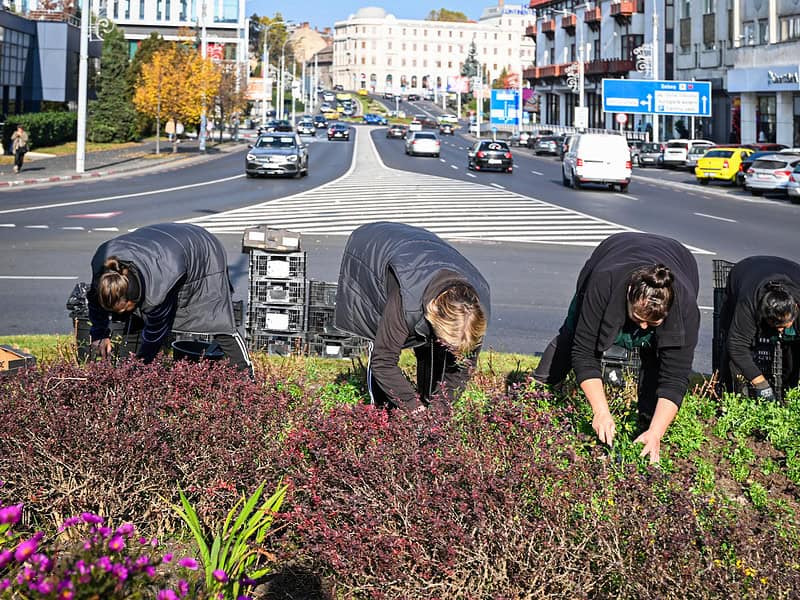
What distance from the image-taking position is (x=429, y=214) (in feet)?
84.0

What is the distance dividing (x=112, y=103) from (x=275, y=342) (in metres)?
56.4

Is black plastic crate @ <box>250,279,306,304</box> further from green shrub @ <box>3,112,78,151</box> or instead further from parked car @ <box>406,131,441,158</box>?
parked car @ <box>406,131,441,158</box>

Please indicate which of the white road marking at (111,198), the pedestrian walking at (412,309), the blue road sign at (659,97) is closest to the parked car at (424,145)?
the blue road sign at (659,97)

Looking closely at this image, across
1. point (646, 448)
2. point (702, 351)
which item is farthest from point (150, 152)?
point (646, 448)

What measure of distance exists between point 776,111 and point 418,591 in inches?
2318

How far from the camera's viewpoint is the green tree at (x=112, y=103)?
62.1 meters

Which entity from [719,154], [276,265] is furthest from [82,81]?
[276,265]

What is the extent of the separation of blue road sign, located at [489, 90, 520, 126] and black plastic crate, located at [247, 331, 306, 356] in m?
97.5

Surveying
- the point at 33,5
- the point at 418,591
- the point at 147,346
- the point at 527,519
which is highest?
the point at 33,5

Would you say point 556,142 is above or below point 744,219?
above

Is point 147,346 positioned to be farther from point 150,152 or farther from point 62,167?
point 150,152

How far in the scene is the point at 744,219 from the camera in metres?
27.6

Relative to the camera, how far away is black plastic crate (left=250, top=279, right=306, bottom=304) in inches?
352

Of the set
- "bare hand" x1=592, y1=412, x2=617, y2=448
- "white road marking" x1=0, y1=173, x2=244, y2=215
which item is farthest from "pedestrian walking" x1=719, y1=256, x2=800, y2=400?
"white road marking" x1=0, y1=173, x2=244, y2=215
